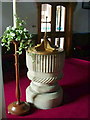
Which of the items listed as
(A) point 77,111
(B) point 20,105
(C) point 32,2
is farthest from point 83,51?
(B) point 20,105

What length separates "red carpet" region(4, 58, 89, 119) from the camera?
1.95 metres

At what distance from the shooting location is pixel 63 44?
4375mm

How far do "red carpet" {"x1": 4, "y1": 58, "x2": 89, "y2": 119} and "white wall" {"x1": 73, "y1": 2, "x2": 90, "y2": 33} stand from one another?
1.11 meters

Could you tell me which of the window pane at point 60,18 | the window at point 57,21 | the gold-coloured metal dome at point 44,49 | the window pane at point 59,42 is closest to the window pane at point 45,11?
the window at point 57,21

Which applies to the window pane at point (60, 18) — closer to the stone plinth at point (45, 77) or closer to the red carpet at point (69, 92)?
the red carpet at point (69, 92)

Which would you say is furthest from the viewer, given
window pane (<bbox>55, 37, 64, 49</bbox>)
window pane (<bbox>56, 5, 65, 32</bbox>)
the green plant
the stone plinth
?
window pane (<bbox>55, 37, 64, 49</bbox>)

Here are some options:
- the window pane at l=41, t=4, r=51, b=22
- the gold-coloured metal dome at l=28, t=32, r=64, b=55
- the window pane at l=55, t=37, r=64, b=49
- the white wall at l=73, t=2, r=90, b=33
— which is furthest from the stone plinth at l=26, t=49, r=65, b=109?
the white wall at l=73, t=2, r=90, b=33

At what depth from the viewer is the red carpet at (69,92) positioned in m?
1.95

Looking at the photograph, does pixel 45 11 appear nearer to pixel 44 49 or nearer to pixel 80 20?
pixel 80 20

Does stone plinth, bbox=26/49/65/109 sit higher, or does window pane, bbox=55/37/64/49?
window pane, bbox=55/37/64/49

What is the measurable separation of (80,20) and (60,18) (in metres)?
0.55

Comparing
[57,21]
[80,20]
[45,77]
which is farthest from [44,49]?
[80,20]

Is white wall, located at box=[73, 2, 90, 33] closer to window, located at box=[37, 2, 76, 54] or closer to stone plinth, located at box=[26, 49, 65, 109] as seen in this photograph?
window, located at box=[37, 2, 76, 54]

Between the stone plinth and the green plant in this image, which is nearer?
the green plant
